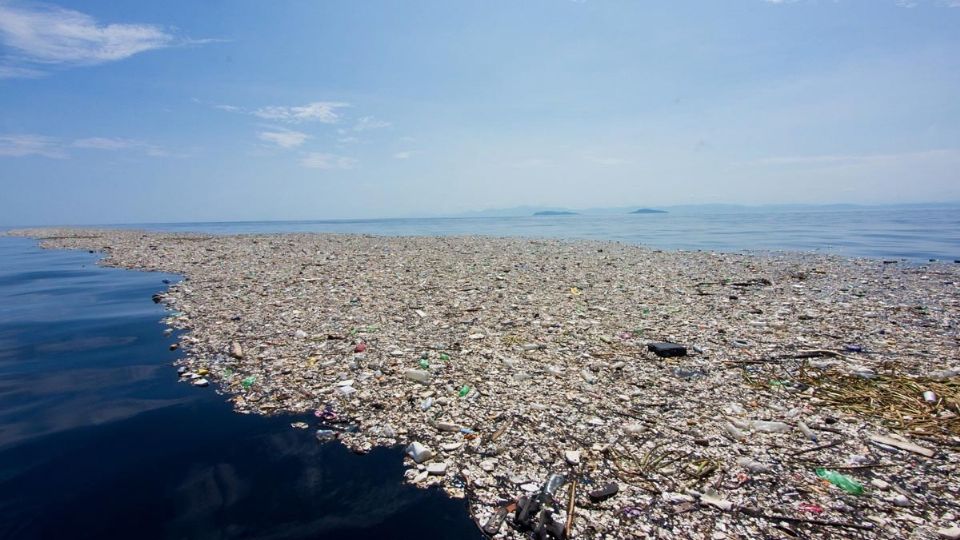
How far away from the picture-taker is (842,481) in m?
4.03

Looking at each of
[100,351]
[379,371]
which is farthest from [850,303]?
[100,351]

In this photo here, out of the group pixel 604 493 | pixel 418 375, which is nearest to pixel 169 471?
pixel 418 375

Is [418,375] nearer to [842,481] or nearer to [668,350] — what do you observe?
[668,350]

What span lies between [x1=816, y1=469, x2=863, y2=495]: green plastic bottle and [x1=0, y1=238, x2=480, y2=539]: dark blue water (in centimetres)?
350

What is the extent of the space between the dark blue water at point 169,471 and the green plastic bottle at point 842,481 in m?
3.50

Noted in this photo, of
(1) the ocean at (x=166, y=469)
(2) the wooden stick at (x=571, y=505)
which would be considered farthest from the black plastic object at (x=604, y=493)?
(1) the ocean at (x=166, y=469)

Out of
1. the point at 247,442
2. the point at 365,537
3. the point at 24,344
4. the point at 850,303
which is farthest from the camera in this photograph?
the point at 850,303

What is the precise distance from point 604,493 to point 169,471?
4.57 metres

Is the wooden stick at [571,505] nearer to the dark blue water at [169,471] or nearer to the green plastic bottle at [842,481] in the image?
the dark blue water at [169,471]

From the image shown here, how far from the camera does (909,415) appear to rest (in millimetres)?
5168

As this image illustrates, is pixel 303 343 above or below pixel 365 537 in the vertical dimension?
above

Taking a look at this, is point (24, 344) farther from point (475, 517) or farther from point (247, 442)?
point (475, 517)

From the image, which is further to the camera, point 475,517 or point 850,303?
point 850,303

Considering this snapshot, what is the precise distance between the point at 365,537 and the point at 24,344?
10.8m
